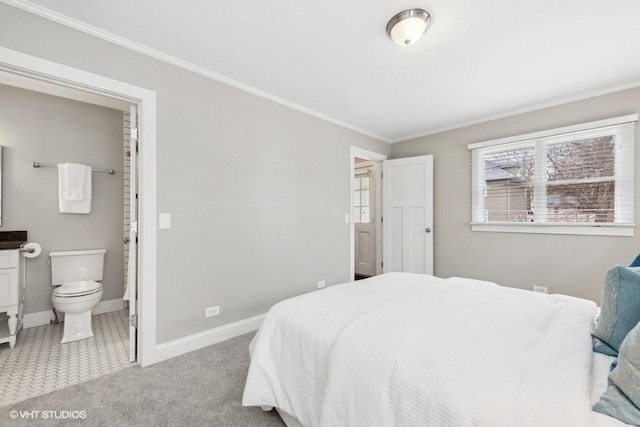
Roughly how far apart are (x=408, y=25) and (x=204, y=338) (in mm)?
2839

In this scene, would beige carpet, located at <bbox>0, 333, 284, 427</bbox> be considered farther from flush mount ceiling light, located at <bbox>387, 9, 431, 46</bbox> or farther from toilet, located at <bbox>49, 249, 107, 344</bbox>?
flush mount ceiling light, located at <bbox>387, 9, 431, 46</bbox>

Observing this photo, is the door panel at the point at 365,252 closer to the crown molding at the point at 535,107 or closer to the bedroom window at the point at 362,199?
the bedroom window at the point at 362,199

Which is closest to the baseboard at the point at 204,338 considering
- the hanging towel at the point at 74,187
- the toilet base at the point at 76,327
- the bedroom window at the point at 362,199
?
the toilet base at the point at 76,327

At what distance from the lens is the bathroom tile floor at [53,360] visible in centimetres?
183

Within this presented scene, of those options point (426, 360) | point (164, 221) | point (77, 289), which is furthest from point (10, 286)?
point (426, 360)

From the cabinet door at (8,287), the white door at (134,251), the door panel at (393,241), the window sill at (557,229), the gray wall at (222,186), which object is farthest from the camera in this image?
the door panel at (393,241)

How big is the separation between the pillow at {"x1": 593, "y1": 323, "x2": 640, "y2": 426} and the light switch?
2485 millimetres

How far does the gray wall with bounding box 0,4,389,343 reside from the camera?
2.03 meters

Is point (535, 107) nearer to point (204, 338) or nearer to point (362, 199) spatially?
point (362, 199)

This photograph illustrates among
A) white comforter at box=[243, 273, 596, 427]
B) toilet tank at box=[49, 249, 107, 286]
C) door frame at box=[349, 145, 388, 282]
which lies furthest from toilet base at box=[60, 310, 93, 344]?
door frame at box=[349, 145, 388, 282]

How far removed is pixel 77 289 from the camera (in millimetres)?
2670

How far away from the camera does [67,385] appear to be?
1839 mm

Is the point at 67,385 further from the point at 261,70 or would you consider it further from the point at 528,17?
the point at 528,17

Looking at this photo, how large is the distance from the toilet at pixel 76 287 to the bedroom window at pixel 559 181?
4335mm
